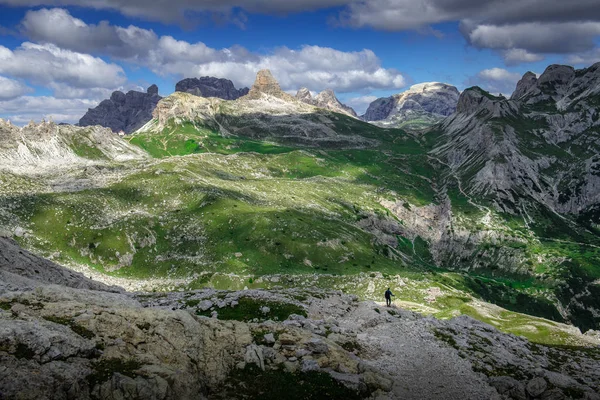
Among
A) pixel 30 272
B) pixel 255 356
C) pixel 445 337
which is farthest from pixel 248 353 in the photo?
pixel 30 272

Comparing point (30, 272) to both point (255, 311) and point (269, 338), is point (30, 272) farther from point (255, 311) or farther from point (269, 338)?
point (269, 338)

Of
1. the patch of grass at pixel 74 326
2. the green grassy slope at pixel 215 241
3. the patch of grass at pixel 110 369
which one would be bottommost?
the green grassy slope at pixel 215 241

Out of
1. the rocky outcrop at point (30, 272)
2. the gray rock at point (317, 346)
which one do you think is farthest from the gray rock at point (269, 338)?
the rocky outcrop at point (30, 272)

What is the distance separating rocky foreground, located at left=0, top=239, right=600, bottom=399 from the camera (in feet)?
83.5

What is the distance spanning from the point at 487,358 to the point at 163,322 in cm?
3465

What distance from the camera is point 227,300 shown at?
5369 centimetres

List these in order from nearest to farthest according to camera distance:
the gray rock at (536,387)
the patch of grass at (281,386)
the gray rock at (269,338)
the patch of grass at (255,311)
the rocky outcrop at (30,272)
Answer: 1. the patch of grass at (281,386)
2. the gray rock at (269,338)
3. the gray rock at (536,387)
4. the patch of grass at (255,311)
5. the rocky outcrop at (30,272)

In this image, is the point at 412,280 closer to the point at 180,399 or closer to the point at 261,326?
the point at 261,326

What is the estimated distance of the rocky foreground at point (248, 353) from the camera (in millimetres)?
25438

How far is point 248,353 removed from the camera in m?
34.1

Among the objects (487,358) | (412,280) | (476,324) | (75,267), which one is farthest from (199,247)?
(487,358)

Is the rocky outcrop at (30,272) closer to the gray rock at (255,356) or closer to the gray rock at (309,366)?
the gray rock at (255,356)

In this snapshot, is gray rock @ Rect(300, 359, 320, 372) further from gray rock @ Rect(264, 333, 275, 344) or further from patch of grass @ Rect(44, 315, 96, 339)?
patch of grass @ Rect(44, 315, 96, 339)

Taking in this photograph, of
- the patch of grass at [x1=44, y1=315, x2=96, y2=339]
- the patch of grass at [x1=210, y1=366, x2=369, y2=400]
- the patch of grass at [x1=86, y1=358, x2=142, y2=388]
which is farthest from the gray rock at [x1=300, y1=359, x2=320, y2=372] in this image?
the patch of grass at [x1=44, y1=315, x2=96, y2=339]
